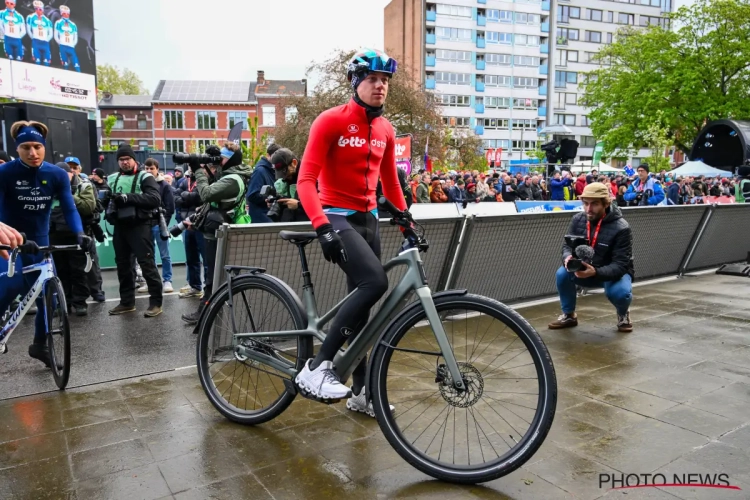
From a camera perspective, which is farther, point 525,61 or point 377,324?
point 525,61

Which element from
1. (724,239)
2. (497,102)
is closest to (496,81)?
(497,102)

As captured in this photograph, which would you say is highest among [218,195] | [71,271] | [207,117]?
[207,117]

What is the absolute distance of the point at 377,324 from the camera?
10.9ft

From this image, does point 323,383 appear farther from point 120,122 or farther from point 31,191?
point 120,122

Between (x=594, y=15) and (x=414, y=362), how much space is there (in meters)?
103

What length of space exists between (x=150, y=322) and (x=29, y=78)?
17.4 m

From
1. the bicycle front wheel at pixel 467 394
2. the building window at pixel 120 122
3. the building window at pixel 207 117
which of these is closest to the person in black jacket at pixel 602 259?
the bicycle front wheel at pixel 467 394

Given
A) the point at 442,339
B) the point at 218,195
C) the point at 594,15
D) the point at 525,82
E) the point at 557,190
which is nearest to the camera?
the point at 442,339

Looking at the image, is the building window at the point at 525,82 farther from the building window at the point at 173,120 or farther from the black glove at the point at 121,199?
the black glove at the point at 121,199

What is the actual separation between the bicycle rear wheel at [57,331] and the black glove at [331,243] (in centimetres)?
237

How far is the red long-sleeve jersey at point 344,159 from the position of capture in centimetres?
336

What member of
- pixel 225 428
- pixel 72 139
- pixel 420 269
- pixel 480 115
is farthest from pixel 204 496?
pixel 480 115

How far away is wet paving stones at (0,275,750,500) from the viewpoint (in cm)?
299

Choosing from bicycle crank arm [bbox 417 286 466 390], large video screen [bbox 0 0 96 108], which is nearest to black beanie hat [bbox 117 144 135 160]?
bicycle crank arm [bbox 417 286 466 390]
